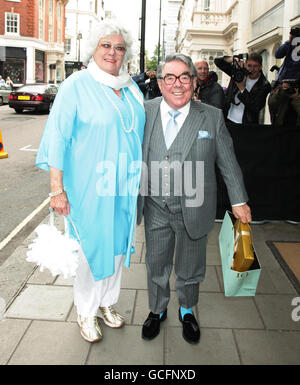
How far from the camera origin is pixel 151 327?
2.66 metres

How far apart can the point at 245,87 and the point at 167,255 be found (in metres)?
3.14

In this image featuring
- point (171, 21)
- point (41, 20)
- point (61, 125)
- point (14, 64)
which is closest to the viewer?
point (61, 125)

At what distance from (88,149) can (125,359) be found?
4.34 feet

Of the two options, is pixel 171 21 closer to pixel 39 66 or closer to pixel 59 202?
pixel 39 66

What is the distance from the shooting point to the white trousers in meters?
2.54

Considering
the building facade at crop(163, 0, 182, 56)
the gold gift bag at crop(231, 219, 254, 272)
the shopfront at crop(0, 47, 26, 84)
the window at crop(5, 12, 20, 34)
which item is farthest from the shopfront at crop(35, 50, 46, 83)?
the gold gift bag at crop(231, 219, 254, 272)

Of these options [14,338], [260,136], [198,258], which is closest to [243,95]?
[260,136]

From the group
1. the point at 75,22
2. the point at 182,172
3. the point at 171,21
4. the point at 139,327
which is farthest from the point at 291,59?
the point at 171,21

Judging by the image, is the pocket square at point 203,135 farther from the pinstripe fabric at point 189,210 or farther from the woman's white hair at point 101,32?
the woman's white hair at point 101,32

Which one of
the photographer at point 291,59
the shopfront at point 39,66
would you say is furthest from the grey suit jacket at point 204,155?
the shopfront at point 39,66

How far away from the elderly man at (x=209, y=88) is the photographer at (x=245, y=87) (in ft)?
0.39

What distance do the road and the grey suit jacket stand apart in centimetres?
233
